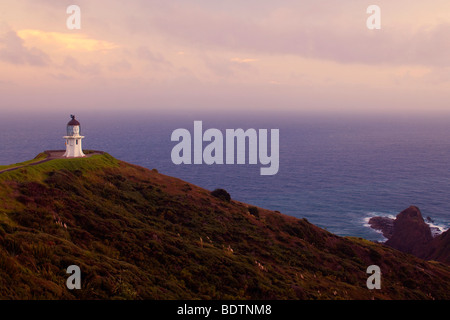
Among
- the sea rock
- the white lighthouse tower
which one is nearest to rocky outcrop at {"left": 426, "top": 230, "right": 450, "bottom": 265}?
the sea rock

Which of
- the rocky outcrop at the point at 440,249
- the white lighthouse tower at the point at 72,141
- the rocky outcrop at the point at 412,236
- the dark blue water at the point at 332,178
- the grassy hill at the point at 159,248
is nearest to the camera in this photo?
the grassy hill at the point at 159,248

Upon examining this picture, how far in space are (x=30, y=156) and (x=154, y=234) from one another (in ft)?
429

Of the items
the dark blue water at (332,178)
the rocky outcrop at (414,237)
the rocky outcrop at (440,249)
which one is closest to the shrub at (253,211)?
the dark blue water at (332,178)

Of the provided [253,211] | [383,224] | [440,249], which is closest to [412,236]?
[440,249]

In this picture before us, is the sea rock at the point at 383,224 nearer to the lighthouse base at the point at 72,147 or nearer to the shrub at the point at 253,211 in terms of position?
the shrub at the point at 253,211

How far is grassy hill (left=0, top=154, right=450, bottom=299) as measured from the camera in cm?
1473

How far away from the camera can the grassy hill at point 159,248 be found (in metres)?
14.7

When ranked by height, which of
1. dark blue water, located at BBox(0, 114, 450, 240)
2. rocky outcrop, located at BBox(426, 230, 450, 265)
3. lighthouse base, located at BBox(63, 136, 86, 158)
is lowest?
rocky outcrop, located at BBox(426, 230, 450, 265)

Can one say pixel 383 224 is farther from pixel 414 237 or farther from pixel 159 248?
pixel 159 248

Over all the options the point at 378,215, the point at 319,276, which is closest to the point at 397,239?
the point at 378,215

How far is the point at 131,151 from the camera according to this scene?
158 meters

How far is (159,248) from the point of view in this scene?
2156cm

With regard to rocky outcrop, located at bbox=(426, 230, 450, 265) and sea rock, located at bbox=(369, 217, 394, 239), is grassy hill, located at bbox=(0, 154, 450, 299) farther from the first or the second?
sea rock, located at bbox=(369, 217, 394, 239)
